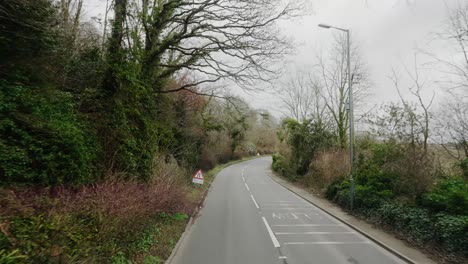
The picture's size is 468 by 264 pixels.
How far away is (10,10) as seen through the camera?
216 inches

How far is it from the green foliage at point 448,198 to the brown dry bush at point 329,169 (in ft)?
24.0

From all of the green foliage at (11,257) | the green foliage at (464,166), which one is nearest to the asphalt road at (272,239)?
the green foliage at (11,257)

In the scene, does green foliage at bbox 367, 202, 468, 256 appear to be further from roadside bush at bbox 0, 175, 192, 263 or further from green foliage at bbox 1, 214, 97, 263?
green foliage at bbox 1, 214, 97, 263

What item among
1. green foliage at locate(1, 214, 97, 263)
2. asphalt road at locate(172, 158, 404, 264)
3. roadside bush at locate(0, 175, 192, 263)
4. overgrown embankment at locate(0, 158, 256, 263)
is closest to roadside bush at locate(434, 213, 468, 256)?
asphalt road at locate(172, 158, 404, 264)

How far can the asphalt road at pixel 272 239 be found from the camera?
7012 millimetres

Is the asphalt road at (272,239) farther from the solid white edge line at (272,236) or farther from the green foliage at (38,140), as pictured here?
the green foliage at (38,140)

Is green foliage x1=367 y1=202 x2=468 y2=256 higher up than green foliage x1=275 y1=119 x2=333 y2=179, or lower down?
lower down

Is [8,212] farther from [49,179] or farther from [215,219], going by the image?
[215,219]

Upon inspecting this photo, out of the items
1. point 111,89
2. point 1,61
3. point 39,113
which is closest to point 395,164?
point 111,89

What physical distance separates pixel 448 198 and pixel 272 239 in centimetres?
510

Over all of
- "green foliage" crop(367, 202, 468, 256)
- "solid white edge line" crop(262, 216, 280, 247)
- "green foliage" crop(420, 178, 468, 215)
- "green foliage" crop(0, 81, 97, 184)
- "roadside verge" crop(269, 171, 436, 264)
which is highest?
"green foliage" crop(0, 81, 97, 184)

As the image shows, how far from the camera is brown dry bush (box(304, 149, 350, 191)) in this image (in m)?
16.7

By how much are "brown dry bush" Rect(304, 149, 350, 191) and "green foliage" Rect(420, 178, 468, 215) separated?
24.0 ft

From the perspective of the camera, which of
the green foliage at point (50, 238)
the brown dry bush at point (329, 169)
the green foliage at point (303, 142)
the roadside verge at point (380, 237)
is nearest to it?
the green foliage at point (50, 238)
